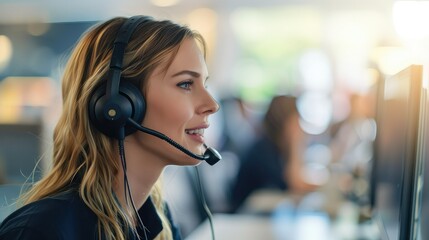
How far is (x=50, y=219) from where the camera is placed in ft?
2.82

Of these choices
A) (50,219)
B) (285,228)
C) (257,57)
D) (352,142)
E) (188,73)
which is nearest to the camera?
(50,219)

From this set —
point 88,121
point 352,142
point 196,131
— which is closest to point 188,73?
point 196,131

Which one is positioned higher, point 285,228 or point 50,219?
point 50,219

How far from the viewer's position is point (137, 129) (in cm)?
101

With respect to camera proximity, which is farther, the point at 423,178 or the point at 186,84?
the point at 186,84

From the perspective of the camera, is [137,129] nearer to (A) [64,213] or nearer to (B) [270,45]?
(A) [64,213]

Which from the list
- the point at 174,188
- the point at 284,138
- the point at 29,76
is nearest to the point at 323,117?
the point at 284,138

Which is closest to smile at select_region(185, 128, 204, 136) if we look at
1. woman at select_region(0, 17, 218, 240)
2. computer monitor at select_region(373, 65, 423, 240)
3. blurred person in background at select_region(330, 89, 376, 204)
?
woman at select_region(0, 17, 218, 240)

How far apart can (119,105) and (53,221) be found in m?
0.22

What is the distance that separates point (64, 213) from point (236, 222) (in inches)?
49.3

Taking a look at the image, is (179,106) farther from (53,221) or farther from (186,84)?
(53,221)

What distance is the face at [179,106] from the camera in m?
1.05

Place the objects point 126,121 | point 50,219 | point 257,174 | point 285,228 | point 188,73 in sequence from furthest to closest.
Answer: point 257,174 → point 285,228 → point 188,73 → point 126,121 → point 50,219

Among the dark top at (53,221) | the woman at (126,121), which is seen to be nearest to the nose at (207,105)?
the woman at (126,121)
